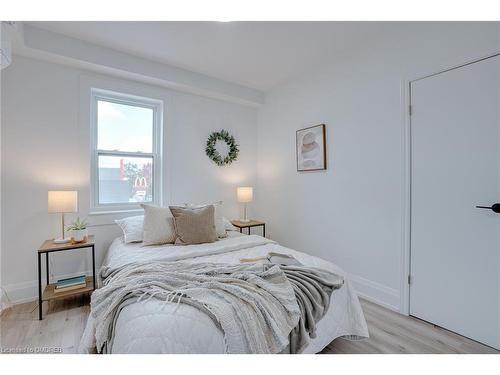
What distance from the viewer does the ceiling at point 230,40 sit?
2309 millimetres

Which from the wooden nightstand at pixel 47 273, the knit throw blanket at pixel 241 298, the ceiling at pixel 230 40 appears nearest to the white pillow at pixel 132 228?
the wooden nightstand at pixel 47 273

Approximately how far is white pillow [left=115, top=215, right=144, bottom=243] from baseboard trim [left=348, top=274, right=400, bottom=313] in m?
2.31

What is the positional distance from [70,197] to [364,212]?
2913 mm

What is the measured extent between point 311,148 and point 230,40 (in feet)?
5.00

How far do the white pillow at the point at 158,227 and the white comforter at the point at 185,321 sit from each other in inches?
5.8

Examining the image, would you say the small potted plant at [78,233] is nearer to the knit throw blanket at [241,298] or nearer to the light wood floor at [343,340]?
the light wood floor at [343,340]

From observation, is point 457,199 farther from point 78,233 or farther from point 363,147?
point 78,233

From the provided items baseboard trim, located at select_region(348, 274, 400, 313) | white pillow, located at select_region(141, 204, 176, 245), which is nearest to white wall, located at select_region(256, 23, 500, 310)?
baseboard trim, located at select_region(348, 274, 400, 313)

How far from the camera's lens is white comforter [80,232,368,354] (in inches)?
42.0

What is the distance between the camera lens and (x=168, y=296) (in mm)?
1275

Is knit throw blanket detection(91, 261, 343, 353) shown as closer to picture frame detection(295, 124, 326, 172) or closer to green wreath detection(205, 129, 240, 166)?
picture frame detection(295, 124, 326, 172)

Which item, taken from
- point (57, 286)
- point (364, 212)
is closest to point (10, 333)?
point (57, 286)
